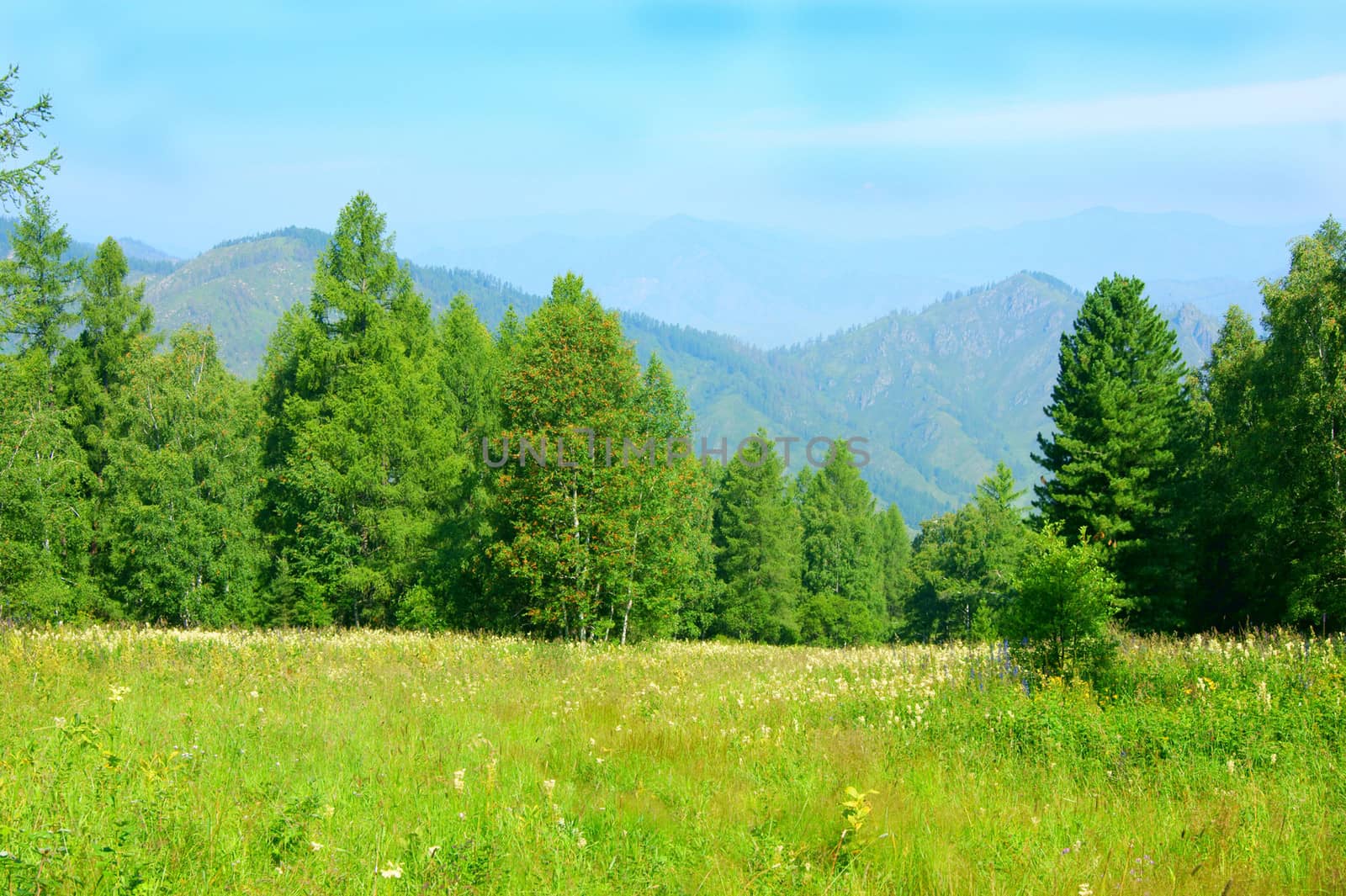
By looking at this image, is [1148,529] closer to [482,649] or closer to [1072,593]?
[1072,593]

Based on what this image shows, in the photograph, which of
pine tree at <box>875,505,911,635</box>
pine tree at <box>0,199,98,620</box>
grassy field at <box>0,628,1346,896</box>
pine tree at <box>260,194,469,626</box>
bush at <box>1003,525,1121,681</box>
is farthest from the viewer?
pine tree at <box>875,505,911,635</box>

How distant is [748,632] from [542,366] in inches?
1431

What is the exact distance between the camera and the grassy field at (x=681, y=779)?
476 centimetres

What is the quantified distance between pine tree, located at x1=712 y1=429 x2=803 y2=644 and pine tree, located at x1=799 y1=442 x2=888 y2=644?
304 centimetres

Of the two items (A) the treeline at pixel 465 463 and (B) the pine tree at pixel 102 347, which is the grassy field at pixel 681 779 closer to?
(A) the treeline at pixel 465 463

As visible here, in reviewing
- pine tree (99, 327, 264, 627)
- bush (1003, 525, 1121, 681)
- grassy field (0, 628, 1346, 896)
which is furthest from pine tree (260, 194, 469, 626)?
bush (1003, 525, 1121, 681)

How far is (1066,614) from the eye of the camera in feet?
32.0

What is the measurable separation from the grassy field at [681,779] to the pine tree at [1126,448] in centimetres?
2367

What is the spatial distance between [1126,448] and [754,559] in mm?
26001

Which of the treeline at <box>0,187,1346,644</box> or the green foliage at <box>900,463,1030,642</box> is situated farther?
the green foliage at <box>900,463,1030,642</box>

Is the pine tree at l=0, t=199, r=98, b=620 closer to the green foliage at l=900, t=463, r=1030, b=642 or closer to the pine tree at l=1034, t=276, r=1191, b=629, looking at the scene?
the pine tree at l=1034, t=276, r=1191, b=629

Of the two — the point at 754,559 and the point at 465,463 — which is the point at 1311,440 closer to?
the point at 465,463

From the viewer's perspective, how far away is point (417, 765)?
6730 millimetres

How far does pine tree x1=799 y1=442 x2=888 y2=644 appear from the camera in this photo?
189ft
